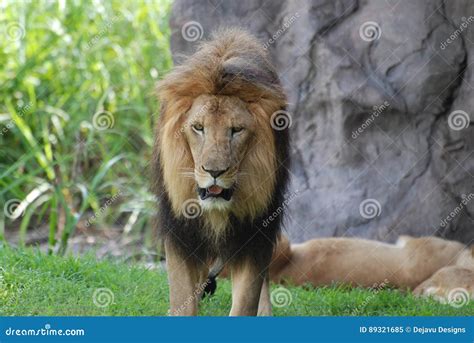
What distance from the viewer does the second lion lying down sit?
655cm

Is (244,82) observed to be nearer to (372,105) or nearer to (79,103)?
(372,105)

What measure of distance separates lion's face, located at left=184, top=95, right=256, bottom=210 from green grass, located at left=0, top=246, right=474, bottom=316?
101cm

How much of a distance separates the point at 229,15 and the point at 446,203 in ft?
7.17

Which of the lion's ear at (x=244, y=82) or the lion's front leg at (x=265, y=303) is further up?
the lion's ear at (x=244, y=82)

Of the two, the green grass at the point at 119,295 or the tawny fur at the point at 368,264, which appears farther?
the tawny fur at the point at 368,264

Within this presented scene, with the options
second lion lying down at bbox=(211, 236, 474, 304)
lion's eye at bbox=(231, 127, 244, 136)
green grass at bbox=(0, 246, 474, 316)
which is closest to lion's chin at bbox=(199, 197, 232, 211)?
lion's eye at bbox=(231, 127, 244, 136)

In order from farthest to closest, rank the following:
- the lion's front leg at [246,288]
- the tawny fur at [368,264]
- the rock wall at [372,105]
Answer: the rock wall at [372,105]
the tawny fur at [368,264]
the lion's front leg at [246,288]

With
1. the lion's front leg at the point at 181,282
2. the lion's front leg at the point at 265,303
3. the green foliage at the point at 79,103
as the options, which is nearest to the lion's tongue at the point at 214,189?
the lion's front leg at the point at 181,282

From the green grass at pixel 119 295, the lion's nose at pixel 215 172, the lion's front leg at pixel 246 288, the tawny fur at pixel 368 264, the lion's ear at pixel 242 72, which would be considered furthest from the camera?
the tawny fur at pixel 368 264

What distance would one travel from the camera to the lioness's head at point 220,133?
14.9ft

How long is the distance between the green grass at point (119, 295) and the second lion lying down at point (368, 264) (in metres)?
0.25

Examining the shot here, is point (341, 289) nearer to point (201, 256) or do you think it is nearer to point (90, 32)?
point (201, 256)

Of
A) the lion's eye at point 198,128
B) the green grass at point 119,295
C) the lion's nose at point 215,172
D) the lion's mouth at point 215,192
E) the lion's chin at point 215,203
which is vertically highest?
the lion's eye at point 198,128

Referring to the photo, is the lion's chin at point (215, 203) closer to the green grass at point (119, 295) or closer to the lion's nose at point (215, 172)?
the lion's nose at point (215, 172)
